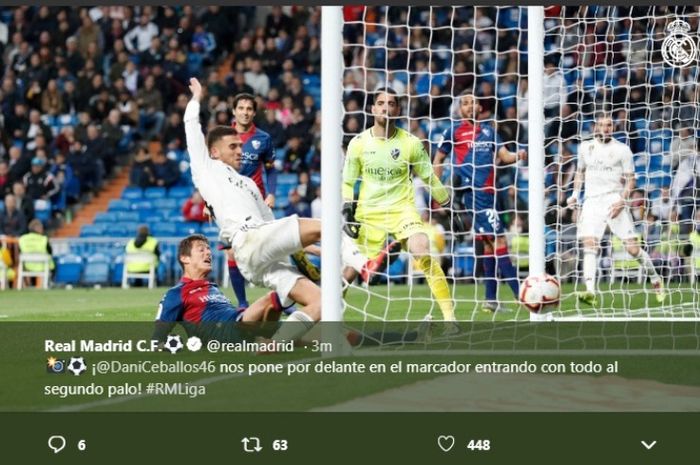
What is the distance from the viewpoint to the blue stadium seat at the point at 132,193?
20.4m

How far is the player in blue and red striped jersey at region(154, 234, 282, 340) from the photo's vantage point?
7.04 m

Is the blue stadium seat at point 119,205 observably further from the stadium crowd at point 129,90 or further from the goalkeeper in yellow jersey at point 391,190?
the goalkeeper in yellow jersey at point 391,190

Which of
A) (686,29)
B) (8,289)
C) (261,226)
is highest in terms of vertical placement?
(686,29)

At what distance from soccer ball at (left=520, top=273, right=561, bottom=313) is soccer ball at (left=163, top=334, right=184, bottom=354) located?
294cm

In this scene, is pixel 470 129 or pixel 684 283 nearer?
pixel 470 129

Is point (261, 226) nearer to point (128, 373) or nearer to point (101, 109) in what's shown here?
point (128, 373)

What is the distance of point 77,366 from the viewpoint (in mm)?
4895

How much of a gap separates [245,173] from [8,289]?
8.55m

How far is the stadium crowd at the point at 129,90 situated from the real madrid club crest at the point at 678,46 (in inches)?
374

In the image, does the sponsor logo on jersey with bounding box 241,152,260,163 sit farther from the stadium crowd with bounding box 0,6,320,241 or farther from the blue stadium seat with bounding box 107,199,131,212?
the blue stadium seat with bounding box 107,199,131,212

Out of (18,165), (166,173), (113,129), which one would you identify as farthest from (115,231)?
(18,165)
